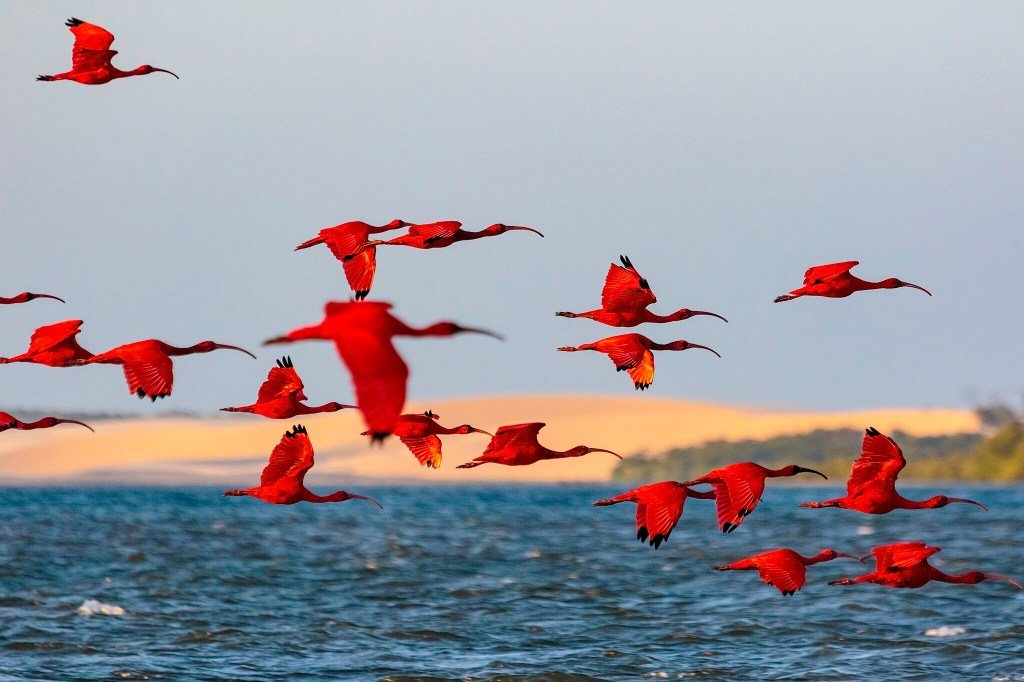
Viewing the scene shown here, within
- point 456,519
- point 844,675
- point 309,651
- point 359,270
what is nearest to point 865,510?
point 359,270

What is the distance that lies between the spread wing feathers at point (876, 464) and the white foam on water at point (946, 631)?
11.9 m

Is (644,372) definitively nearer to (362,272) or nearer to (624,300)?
(624,300)

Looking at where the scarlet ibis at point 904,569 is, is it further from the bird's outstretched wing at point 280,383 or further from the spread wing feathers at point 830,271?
the bird's outstretched wing at point 280,383

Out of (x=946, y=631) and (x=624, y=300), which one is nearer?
(x=624, y=300)

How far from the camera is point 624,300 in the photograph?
41.7ft

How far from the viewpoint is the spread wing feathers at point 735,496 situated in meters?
11.5

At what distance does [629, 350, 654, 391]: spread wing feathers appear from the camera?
537 inches

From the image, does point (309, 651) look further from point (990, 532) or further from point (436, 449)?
point (990, 532)

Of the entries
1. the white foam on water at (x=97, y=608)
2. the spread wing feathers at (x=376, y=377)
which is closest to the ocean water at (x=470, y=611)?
the white foam on water at (x=97, y=608)

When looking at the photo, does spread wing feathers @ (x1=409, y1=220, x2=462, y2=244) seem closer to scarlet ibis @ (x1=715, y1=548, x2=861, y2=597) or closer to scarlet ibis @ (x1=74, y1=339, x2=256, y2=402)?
scarlet ibis @ (x1=74, y1=339, x2=256, y2=402)

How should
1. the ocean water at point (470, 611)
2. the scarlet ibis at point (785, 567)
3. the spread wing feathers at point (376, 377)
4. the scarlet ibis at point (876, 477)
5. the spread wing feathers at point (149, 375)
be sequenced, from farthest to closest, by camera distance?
the ocean water at point (470, 611) < the scarlet ibis at point (785, 567) < the scarlet ibis at point (876, 477) < the spread wing feathers at point (149, 375) < the spread wing feathers at point (376, 377)

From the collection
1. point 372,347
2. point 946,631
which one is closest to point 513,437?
point 372,347

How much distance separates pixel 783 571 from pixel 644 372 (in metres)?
2.04

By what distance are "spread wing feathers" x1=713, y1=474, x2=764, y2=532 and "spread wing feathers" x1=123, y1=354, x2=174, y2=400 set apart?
4198 mm
